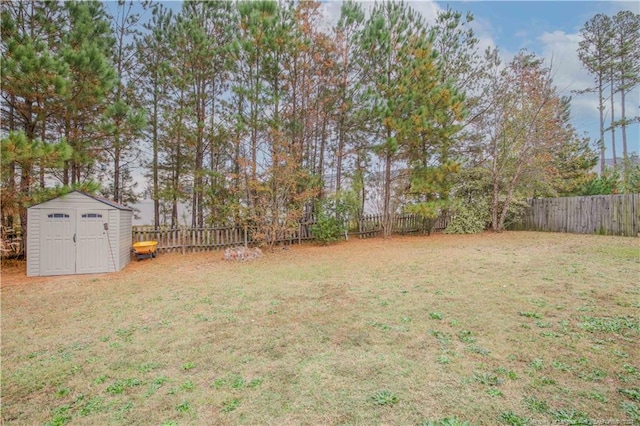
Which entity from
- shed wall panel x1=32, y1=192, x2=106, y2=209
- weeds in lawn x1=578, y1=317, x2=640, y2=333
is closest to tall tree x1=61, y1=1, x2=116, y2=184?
shed wall panel x1=32, y1=192, x2=106, y2=209

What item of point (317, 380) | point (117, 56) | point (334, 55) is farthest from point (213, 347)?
point (117, 56)

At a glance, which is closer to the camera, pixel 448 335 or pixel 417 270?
pixel 448 335

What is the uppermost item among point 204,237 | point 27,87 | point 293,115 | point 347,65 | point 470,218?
point 347,65

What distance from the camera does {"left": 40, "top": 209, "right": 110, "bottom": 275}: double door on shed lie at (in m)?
6.57

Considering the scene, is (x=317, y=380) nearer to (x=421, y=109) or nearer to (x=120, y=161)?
(x=421, y=109)

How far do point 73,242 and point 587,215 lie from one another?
51.9 feet

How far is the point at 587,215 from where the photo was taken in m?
10.4

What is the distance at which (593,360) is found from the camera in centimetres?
236

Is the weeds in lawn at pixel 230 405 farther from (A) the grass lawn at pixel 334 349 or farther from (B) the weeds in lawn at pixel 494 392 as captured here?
(B) the weeds in lawn at pixel 494 392

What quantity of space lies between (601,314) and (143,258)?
9704 millimetres

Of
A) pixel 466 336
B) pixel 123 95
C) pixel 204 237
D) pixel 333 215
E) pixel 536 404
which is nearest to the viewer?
pixel 536 404

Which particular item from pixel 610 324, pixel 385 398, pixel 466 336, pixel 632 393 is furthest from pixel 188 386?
pixel 610 324

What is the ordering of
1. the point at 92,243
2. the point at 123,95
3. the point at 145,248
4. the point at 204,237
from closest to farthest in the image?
the point at 92,243
the point at 145,248
the point at 204,237
the point at 123,95

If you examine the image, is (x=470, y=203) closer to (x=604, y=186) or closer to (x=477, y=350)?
(x=604, y=186)
